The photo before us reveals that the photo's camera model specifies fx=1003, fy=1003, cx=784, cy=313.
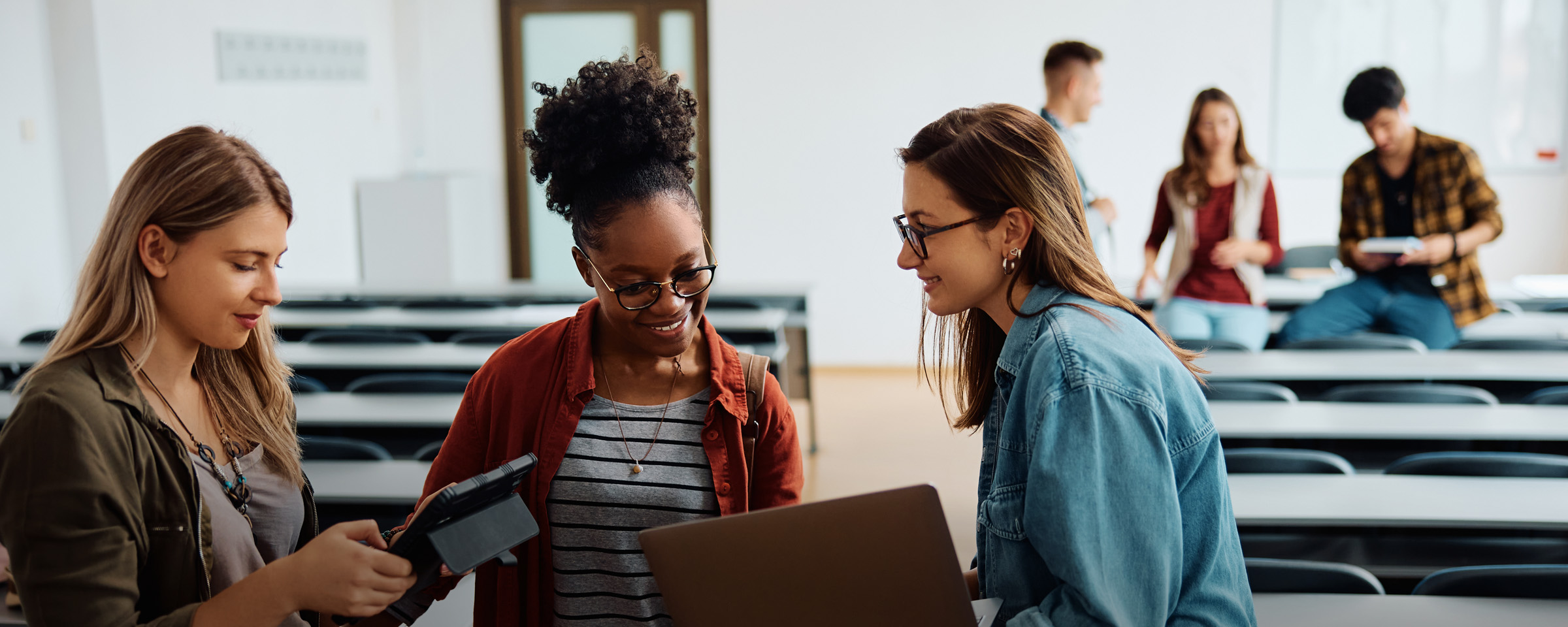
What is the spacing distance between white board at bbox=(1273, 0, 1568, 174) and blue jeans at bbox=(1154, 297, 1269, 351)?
3382 millimetres

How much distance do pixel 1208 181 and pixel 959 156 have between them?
307 cm

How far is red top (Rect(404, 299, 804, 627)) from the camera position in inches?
49.3

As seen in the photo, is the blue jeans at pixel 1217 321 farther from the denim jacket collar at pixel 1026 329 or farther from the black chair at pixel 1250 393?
the denim jacket collar at pixel 1026 329

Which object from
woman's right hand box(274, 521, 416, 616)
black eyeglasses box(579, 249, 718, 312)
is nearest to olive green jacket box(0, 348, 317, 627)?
woman's right hand box(274, 521, 416, 616)

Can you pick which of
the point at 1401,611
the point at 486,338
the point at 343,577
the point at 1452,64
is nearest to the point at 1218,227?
the point at 1401,611

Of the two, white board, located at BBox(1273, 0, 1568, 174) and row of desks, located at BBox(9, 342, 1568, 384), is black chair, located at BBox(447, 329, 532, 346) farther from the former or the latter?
white board, located at BBox(1273, 0, 1568, 174)

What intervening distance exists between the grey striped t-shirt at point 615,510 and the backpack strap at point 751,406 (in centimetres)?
6

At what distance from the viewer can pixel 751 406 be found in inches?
50.9

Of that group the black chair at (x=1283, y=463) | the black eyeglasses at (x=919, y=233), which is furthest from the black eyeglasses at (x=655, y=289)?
the black chair at (x=1283, y=463)

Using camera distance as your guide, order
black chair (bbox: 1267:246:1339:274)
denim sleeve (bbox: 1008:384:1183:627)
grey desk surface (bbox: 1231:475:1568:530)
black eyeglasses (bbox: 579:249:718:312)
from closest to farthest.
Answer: denim sleeve (bbox: 1008:384:1183:627)
black eyeglasses (bbox: 579:249:718:312)
grey desk surface (bbox: 1231:475:1568:530)
black chair (bbox: 1267:246:1339:274)

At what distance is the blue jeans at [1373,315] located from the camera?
3.85 metres

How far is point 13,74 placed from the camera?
4.86 meters

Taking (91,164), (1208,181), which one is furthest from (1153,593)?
(91,164)

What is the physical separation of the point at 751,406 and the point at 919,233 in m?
0.31
